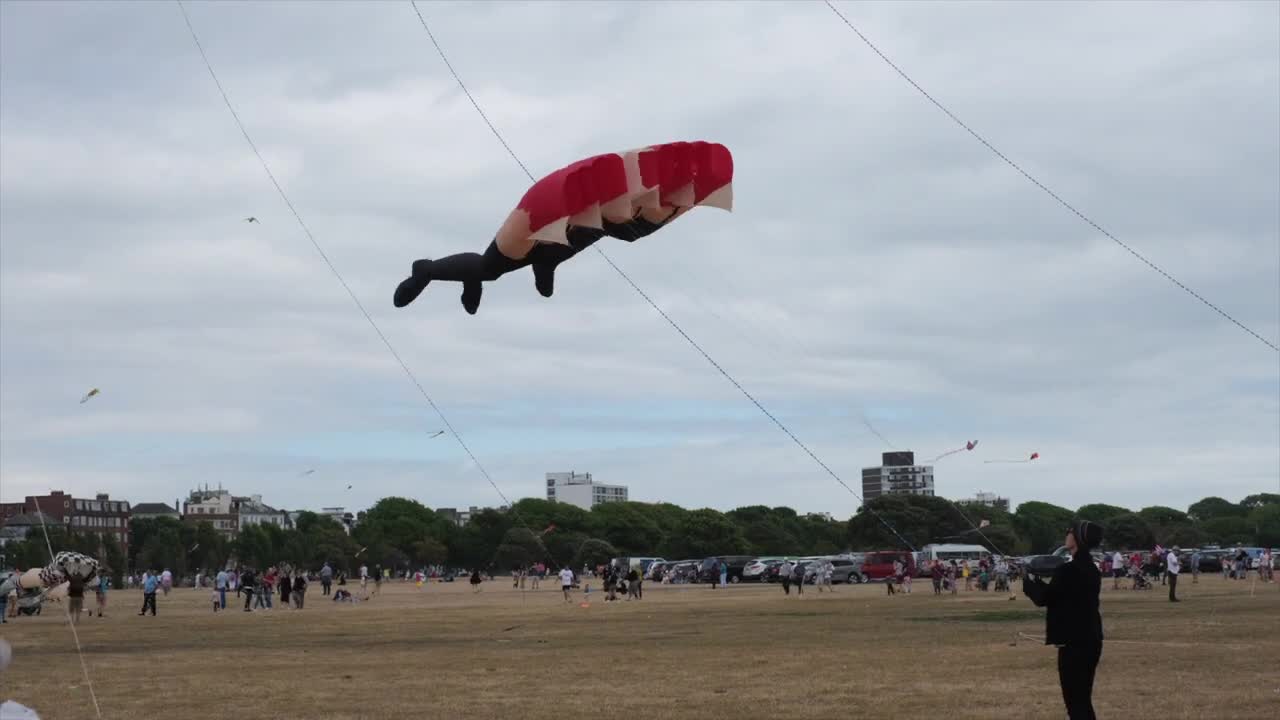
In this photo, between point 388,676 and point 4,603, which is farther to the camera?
point 4,603

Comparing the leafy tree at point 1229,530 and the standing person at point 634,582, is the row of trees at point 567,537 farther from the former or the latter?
the standing person at point 634,582

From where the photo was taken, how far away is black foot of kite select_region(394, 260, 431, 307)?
1708cm

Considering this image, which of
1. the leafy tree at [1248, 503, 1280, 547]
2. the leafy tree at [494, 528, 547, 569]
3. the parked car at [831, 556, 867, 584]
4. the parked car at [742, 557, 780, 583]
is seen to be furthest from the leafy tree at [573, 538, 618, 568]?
the leafy tree at [1248, 503, 1280, 547]

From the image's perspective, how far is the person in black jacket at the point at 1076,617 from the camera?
1167cm

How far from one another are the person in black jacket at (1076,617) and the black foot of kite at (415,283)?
8.24 meters

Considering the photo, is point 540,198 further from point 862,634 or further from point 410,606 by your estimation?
point 410,606

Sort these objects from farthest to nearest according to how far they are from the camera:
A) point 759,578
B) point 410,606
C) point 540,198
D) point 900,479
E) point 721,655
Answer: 1. point 900,479
2. point 759,578
3. point 410,606
4. point 721,655
5. point 540,198

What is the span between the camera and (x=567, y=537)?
472ft

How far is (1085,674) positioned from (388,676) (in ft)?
38.2

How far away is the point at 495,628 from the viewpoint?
3388 centimetres

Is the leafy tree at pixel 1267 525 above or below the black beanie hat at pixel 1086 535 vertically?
above

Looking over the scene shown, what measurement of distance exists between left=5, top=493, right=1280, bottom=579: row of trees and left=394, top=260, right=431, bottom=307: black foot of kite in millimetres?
105221

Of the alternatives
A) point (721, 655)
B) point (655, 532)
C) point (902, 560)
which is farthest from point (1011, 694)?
point (655, 532)

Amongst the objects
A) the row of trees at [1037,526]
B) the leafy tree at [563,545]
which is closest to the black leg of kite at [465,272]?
the row of trees at [1037,526]
